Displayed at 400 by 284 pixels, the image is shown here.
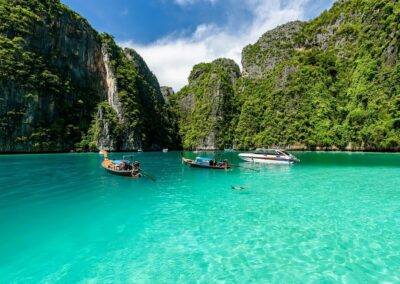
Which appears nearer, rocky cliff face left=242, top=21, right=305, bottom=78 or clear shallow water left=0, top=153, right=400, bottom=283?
clear shallow water left=0, top=153, right=400, bottom=283

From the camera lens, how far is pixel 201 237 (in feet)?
38.1

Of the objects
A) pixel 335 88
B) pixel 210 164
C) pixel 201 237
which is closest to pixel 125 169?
pixel 210 164

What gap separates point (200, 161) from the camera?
42.8 meters

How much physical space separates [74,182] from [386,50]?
108 m

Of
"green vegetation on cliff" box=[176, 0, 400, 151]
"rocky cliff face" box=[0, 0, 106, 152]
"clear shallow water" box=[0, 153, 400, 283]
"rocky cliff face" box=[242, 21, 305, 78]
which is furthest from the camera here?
"rocky cliff face" box=[242, 21, 305, 78]

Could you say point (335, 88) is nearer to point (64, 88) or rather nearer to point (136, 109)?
point (136, 109)

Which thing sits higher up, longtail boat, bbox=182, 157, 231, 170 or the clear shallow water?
longtail boat, bbox=182, 157, 231, 170

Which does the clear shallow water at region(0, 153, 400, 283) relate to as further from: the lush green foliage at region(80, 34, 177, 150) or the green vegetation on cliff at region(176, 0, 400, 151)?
the lush green foliage at region(80, 34, 177, 150)

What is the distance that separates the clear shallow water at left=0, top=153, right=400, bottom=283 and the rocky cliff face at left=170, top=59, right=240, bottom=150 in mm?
122506

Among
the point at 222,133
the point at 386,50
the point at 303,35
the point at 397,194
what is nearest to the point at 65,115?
the point at 222,133

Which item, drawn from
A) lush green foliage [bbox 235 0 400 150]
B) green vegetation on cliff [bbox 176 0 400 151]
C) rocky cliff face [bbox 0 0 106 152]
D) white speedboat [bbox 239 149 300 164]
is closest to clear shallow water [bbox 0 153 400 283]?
white speedboat [bbox 239 149 300 164]

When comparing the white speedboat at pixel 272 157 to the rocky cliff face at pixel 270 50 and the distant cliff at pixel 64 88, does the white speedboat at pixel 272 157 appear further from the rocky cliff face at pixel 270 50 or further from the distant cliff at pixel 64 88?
the rocky cliff face at pixel 270 50

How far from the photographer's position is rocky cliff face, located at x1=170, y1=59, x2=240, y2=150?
145375mm

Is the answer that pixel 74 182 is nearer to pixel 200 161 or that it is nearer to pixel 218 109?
pixel 200 161
